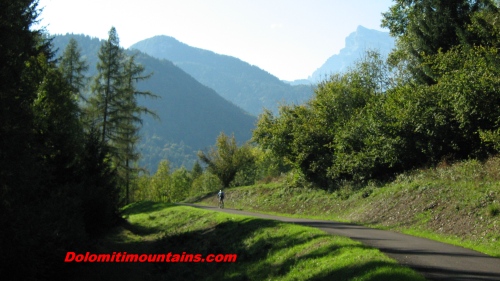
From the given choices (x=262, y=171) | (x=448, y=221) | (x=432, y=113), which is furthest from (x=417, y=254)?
(x=262, y=171)

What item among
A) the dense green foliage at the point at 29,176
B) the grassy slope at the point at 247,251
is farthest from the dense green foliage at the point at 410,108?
the dense green foliage at the point at 29,176

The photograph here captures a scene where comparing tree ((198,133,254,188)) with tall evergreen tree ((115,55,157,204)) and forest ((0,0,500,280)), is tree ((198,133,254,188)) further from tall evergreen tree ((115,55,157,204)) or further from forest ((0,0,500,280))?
forest ((0,0,500,280))

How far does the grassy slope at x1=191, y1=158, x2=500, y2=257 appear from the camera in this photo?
47.8 ft

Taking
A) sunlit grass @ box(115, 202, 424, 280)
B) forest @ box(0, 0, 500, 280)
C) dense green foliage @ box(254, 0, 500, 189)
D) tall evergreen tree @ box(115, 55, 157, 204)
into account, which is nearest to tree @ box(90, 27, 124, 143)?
forest @ box(0, 0, 500, 280)

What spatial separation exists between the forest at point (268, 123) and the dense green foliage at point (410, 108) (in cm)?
8

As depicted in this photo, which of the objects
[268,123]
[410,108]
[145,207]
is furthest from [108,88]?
[410,108]

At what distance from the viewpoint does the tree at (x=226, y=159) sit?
59131 mm

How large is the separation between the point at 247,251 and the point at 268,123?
92.0 ft

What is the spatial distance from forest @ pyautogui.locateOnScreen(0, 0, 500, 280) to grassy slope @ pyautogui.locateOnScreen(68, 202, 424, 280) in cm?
266

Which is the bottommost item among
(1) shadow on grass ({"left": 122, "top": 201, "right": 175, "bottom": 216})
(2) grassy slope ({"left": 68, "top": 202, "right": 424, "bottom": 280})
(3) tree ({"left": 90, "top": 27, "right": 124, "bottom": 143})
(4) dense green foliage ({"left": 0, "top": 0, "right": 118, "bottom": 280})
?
(1) shadow on grass ({"left": 122, "top": 201, "right": 175, "bottom": 216})

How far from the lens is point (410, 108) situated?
23703 mm

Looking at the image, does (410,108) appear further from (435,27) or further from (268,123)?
(268,123)

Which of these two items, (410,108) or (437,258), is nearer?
(437,258)

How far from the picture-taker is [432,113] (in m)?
22.8
